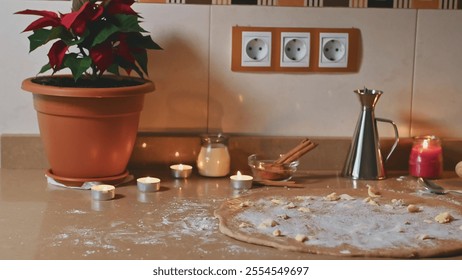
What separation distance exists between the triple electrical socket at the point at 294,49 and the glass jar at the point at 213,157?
184 mm

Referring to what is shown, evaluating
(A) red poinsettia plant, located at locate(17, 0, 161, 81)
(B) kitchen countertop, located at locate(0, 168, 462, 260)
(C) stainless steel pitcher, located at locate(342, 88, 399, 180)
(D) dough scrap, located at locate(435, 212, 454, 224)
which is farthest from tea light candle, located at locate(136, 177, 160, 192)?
(D) dough scrap, located at locate(435, 212, 454, 224)

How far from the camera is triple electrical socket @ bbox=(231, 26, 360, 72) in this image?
1.80 m

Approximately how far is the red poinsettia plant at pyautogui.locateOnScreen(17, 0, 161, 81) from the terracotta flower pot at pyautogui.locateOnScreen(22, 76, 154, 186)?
0.18ft

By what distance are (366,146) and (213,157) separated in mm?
341

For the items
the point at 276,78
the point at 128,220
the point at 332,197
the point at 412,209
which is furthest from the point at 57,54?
the point at 412,209

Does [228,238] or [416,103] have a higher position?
[416,103]

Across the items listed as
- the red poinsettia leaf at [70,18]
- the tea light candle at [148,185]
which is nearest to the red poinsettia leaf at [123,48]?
the red poinsettia leaf at [70,18]

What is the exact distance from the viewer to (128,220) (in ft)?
4.60

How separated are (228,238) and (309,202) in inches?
11.2

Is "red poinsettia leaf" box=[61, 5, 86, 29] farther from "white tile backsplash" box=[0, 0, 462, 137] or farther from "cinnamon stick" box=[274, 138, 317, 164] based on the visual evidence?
"cinnamon stick" box=[274, 138, 317, 164]

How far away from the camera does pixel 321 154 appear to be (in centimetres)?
184

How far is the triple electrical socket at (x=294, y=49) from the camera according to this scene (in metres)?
1.80
